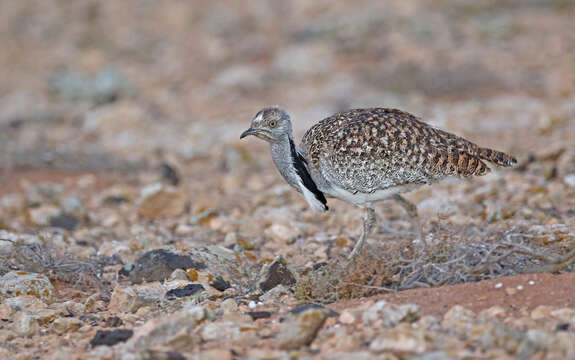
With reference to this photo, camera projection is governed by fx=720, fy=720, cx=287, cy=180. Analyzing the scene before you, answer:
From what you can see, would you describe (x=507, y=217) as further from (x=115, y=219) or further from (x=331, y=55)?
(x=331, y=55)

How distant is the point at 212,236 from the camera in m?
6.02

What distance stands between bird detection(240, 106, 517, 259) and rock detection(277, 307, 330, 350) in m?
1.11

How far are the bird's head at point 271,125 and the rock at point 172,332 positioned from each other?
1.68 meters

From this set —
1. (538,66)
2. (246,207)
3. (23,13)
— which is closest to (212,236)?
(246,207)

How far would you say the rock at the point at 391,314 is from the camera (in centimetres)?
340

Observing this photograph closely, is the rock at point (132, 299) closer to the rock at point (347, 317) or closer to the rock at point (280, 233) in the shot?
the rock at point (347, 317)

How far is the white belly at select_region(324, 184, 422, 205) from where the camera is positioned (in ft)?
15.7

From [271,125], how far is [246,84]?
6.81m

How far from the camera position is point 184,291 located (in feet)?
14.4

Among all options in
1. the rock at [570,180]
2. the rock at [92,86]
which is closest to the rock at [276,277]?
the rock at [570,180]

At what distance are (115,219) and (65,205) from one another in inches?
28.6

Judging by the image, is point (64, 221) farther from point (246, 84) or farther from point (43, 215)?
point (246, 84)

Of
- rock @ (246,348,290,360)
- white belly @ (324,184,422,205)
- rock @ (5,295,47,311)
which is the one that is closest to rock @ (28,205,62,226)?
rock @ (5,295,47,311)

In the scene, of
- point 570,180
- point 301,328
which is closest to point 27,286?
point 301,328
